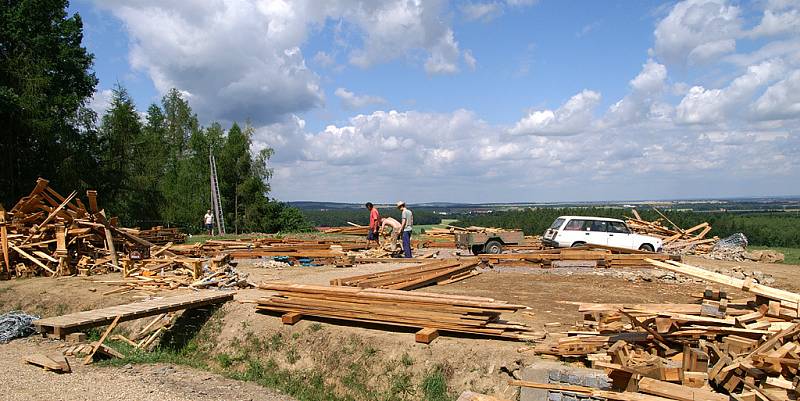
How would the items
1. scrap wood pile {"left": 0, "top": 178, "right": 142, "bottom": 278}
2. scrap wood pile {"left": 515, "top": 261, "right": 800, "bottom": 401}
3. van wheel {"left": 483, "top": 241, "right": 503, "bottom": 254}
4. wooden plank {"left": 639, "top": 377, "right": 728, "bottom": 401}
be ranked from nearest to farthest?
1. wooden plank {"left": 639, "top": 377, "right": 728, "bottom": 401}
2. scrap wood pile {"left": 515, "top": 261, "right": 800, "bottom": 401}
3. scrap wood pile {"left": 0, "top": 178, "right": 142, "bottom": 278}
4. van wheel {"left": 483, "top": 241, "right": 503, "bottom": 254}

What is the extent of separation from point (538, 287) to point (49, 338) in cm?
1114

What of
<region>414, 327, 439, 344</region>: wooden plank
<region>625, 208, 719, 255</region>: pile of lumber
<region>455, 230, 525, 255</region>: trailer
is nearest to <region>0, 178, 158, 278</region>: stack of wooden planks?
<region>455, 230, 525, 255</region>: trailer

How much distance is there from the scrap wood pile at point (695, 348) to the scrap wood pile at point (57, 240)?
14302 millimetres

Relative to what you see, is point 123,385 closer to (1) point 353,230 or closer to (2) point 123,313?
(2) point 123,313

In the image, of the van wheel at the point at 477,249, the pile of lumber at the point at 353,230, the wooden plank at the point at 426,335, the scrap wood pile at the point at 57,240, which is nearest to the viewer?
the wooden plank at the point at 426,335

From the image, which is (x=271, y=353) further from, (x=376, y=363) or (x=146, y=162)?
(x=146, y=162)

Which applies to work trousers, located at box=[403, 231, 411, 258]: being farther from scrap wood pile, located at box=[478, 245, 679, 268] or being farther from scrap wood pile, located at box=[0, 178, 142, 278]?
scrap wood pile, located at box=[0, 178, 142, 278]

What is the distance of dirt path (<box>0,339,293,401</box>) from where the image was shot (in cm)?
A: 760

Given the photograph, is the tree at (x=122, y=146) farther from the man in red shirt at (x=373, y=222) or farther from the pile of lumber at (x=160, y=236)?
the man in red shirt at (x=373, y=222)

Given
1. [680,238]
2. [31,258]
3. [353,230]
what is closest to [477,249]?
[353,230]

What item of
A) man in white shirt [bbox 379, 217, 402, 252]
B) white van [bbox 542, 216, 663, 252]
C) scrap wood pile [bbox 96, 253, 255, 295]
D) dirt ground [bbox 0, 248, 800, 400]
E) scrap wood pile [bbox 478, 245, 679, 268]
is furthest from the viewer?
white van [bbox 542, 216, 663, 252]

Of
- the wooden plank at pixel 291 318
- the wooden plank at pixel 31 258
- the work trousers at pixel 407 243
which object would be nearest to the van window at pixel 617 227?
the work trousers at pixel 407 243

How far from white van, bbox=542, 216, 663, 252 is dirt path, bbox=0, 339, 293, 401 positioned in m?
13.4

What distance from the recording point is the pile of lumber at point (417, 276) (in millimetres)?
11984
